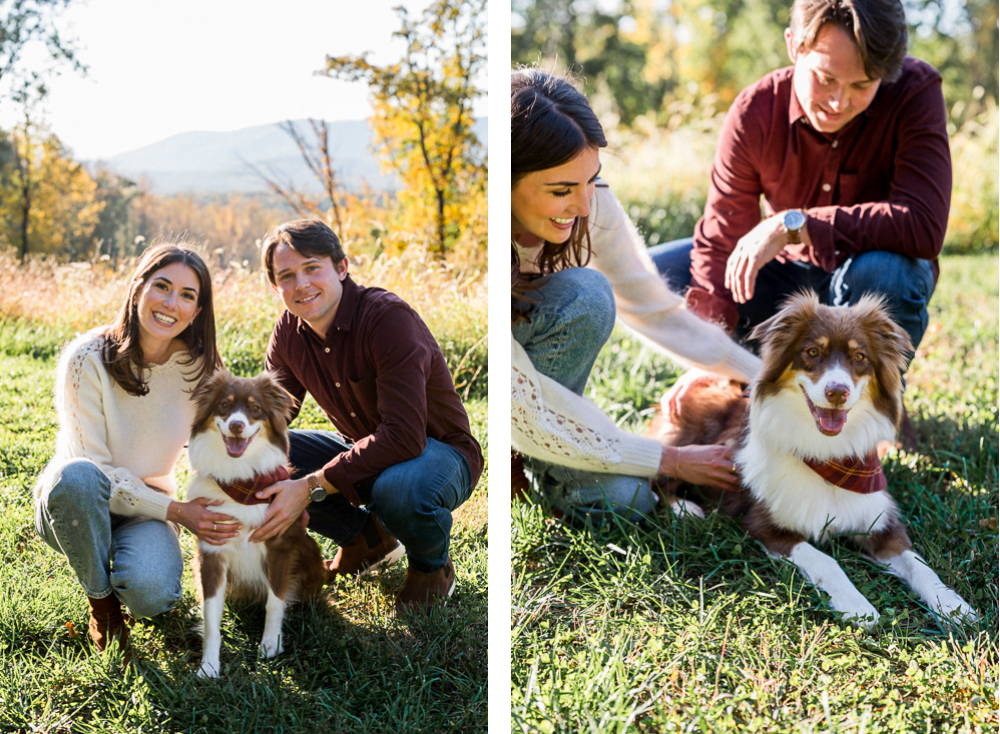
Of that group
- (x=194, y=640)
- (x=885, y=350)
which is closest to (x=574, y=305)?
(x=885, y=350)

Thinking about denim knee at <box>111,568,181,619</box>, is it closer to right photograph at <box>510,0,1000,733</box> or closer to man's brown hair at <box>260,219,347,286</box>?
man's brown hair at <box>260,219,347,286</box>

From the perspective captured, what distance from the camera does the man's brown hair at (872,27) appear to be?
109 inches

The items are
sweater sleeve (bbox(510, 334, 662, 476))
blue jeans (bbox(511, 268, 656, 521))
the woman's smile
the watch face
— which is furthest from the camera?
the watch face

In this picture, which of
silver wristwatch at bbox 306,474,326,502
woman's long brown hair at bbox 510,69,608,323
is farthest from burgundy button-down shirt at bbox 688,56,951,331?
silver wristwatch at bbox 306,474,326,502

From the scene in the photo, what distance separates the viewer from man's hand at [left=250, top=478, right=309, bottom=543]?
2412 mm

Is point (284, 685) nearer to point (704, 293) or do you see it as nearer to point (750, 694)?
point (750, 694)

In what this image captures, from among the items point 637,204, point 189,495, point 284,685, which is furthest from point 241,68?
point 637,204

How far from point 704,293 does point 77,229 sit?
7.60ft

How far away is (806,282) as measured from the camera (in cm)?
331

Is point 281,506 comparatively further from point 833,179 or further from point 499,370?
point 833,179

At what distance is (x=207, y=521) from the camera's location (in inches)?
94.3

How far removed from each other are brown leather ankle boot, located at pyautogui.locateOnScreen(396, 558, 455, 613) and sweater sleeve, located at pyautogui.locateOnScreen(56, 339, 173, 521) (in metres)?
0.76

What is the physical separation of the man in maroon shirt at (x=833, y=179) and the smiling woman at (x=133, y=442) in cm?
198

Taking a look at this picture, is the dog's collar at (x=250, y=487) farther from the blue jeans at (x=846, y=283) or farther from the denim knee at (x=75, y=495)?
the blue jeans at (x=846, y=283)
